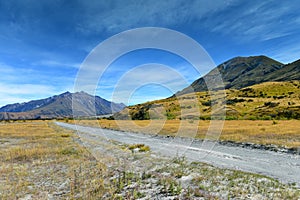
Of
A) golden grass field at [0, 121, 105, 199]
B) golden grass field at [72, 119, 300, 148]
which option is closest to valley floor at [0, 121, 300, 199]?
golden grass field at [0, 121, 105, 199]

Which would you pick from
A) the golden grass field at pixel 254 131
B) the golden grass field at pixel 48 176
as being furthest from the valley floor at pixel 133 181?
the golden grass field at pixel 254 131

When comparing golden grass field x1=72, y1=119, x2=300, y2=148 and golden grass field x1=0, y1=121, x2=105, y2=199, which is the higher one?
golden grass field x1=72, y1=119, x2=300, y2=148

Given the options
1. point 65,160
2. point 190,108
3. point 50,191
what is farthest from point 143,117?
point 50,191

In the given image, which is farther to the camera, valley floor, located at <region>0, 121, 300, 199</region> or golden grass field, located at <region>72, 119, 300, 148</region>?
golden grass field, located at <region>72, 119, 300, 148</region>

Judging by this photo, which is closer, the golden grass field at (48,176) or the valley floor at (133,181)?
the valley floor at (133,181)

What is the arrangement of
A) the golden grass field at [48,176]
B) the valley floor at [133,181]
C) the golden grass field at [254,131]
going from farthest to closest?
the golden grass field at [254,131] → the golden grass field at [48,176] → the valley floor at [133,181]

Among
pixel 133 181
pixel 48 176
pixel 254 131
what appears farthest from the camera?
pixel 254 131

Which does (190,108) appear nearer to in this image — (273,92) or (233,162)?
(273,92)

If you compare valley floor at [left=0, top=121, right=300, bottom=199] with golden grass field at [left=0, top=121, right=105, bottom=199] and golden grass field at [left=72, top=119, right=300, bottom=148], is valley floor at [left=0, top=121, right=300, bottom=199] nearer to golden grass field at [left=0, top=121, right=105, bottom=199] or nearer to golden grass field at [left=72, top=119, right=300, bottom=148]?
golden grass field at [left=0, top=121, right=105, bottom=199]

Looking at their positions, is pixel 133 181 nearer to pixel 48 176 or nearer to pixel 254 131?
pixel 48 176

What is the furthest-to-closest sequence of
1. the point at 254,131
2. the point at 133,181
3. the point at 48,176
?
the point at 254,131
the point at 48,176
the point at 133,181

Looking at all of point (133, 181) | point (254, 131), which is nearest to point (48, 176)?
point (133, 181)

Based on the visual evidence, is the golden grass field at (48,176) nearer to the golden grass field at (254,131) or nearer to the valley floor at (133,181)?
the valley floor at (133,181)

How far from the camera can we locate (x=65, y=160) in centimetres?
1583
